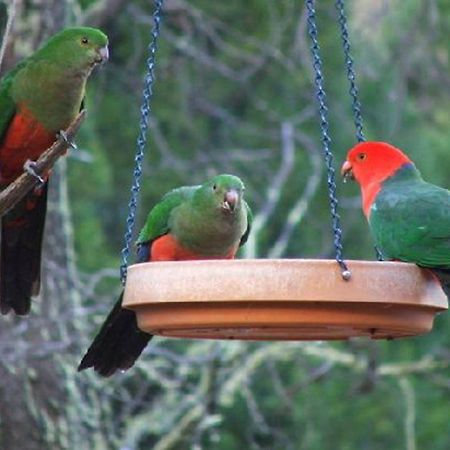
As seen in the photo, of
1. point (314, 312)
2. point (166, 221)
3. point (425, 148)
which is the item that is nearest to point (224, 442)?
point (425, 148)

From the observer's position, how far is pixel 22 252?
4.94 metres

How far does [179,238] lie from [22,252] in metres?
0.93

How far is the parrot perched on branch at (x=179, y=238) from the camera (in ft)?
13.5

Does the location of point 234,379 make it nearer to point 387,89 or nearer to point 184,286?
point 387,89

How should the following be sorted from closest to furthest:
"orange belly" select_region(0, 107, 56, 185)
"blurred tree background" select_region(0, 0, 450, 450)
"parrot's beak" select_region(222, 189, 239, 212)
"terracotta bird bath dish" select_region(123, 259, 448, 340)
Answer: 1. "terracotta bird bath dish" select_region(123, 259, 448, 340)
2. "parrot's beak" select_region(222, 189, 239, 212)
3. "orange belly" select_region(0, 107, 56, 185)
4. "blurred tree background" select_region(0, 0, 450, 450)

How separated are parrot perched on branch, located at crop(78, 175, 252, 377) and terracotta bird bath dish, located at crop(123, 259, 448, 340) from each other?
1.92ft

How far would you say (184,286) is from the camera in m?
3.40

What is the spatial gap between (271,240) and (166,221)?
4802 mm

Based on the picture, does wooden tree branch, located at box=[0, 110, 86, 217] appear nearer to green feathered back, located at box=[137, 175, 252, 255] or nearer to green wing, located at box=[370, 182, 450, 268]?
green feathered back, located at box=[137, 175, 252, 255]

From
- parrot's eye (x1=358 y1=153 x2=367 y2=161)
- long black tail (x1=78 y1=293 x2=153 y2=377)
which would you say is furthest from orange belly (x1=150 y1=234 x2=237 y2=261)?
parrot's eye (x1=358 y1=153 x2=367 y2=161)

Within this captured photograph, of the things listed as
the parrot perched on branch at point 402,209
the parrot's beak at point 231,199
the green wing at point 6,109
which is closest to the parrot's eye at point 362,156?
the parrot perched on branch at point 402,209

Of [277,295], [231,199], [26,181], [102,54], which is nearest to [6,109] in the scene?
[102,54]

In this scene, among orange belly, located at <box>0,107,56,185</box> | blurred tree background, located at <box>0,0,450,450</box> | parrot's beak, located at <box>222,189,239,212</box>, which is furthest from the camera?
blurred tree background, located at <box>0,0,450,450</box>

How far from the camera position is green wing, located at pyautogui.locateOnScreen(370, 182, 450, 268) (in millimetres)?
4055
